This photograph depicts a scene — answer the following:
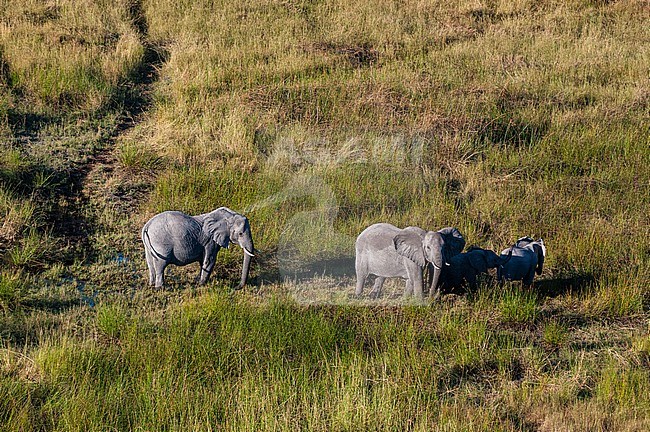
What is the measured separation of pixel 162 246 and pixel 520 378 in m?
2.81

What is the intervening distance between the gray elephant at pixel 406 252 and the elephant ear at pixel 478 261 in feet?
0.43

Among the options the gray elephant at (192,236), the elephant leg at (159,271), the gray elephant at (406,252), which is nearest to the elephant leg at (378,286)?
the gray elephant at (406,252)

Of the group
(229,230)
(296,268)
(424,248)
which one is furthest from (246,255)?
(424,248)

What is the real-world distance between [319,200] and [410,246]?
222cm

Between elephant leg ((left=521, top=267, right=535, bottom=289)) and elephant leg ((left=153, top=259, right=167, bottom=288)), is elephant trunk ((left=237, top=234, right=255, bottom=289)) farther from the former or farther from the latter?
elephant leg ((left=521, top=267, right=535, bottom=289))

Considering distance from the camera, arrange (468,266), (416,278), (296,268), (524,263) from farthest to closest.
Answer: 1. (296,268)
2. (524,263)
3. (468,266)
4. (416,278)

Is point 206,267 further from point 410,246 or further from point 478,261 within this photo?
point 478,261

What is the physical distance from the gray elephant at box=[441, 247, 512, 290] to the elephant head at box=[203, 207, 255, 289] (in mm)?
1551

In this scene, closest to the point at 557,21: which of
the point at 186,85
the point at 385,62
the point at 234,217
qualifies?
the point at 385,62

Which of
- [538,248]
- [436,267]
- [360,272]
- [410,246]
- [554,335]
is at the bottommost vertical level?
[554,335]

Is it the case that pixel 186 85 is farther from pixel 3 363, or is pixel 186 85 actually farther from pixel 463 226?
pixel 3 363

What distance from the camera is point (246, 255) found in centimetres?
649

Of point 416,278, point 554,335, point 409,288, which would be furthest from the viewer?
point 409,288

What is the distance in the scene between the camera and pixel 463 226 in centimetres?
779
